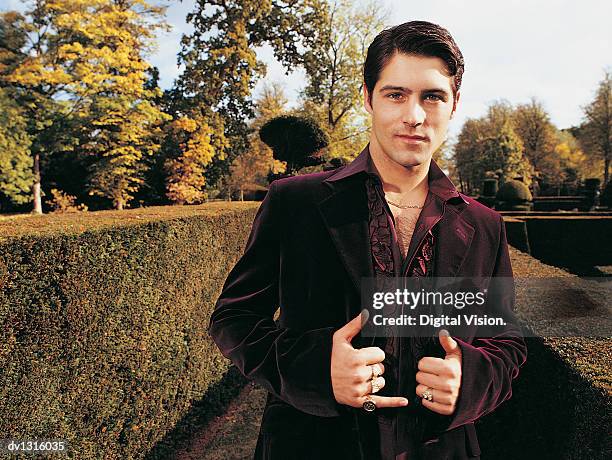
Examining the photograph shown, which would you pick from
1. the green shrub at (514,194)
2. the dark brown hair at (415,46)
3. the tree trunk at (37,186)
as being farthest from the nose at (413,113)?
the tree trunk at (37,186)

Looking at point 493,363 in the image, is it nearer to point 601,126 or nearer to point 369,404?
point 369,404

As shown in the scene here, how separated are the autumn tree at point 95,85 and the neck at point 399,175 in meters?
23.8

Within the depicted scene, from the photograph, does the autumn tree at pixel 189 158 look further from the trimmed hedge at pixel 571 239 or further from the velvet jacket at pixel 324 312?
the velvet jacket at pixel 324 312

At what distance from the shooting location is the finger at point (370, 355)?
3.84 feet

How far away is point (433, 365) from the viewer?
1.22 m

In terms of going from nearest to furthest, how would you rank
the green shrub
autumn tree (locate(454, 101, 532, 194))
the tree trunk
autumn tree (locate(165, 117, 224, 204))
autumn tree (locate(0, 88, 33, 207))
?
autumn tree (locate(165, 117, 224, 204)) < autumn tree (locate(0, 88, 33, 207)) < the green shrub < the tree trunk < autumn tree (locate(454, 101, 532, 194))

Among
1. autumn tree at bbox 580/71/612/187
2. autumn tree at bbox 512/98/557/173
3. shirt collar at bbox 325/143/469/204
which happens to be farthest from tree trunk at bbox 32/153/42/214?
autumn tree at bbox 512/98/557/173

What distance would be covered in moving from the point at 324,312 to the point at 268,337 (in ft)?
0.61

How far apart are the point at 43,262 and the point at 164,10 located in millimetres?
31295

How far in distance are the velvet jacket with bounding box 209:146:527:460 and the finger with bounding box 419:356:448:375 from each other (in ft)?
0.28

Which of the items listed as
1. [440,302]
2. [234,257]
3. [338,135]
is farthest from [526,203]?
[440,302]

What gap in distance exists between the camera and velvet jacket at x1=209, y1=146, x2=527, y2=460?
4.25 ft

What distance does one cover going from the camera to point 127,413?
435cm

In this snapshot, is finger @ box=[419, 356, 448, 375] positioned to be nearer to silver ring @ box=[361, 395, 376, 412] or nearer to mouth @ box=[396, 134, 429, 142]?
silver ring @ box=[361, 395, 376, 412]
